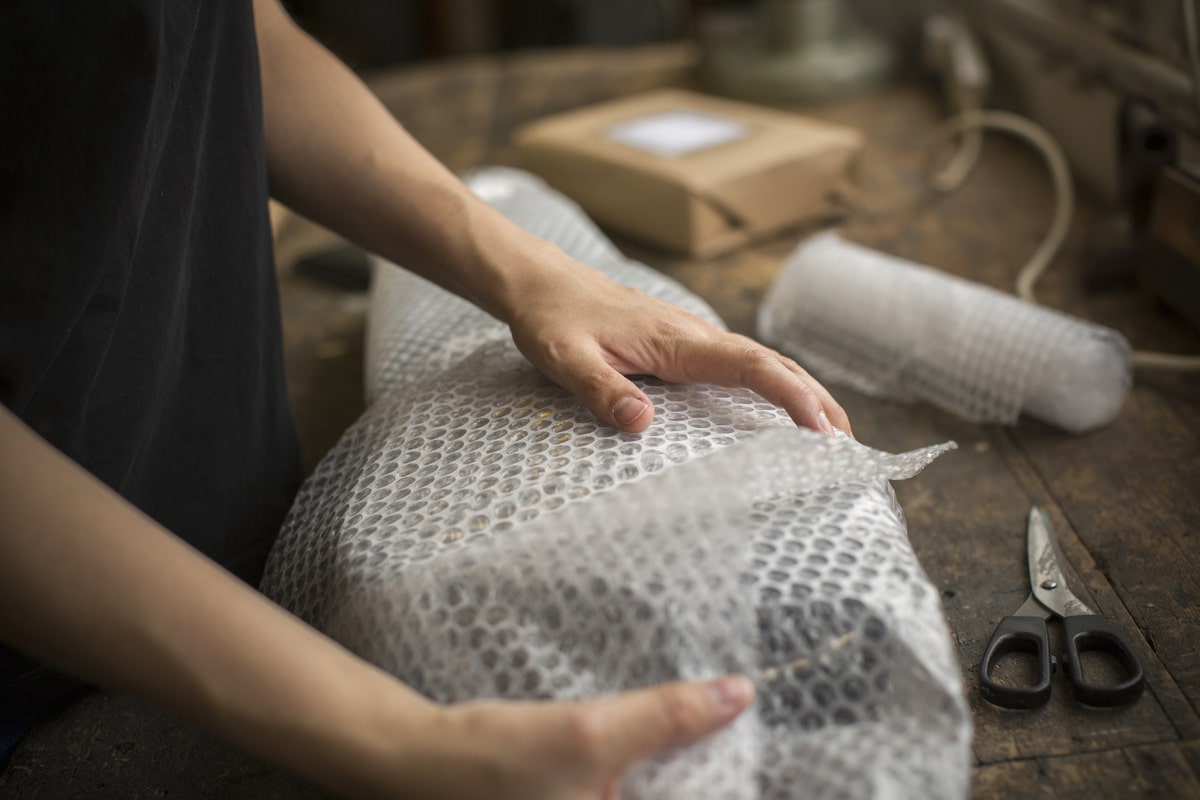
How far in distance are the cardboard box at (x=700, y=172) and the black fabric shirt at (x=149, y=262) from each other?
0.48 m

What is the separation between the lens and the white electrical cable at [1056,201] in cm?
69

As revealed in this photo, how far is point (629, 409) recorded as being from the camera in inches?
18.6

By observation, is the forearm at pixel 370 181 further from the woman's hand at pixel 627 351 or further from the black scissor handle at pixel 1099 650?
the black scissor handle at pixel 1099 650

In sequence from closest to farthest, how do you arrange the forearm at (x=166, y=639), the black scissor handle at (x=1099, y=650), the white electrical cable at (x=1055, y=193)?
the forearm at (x=166, y=639) < the black scissor handle at (x=1099, y=650) < the white electrical cable at (x=1055, y=193)

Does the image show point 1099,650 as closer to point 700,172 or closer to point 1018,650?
point 1018,650

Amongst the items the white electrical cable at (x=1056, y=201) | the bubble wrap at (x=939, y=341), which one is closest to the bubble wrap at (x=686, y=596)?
the bubble wrap at (x=939, y=341)

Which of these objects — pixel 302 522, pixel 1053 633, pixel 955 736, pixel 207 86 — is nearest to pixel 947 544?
pixel 1053 633

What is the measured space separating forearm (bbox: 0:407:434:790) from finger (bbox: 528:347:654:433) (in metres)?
0.19

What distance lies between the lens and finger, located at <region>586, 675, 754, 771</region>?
1.07 feet

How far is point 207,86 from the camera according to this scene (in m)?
0.49

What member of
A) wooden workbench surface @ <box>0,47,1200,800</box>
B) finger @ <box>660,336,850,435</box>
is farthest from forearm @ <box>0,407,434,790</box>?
finger @ <box>660,336,850,435</box>

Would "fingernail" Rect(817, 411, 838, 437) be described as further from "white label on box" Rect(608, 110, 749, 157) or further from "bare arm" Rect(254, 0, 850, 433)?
"white label on box" Rect(608, 110, 749, 157)

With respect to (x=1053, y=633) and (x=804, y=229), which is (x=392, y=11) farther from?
(x=1053, y=633)

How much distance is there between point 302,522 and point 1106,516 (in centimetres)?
44
